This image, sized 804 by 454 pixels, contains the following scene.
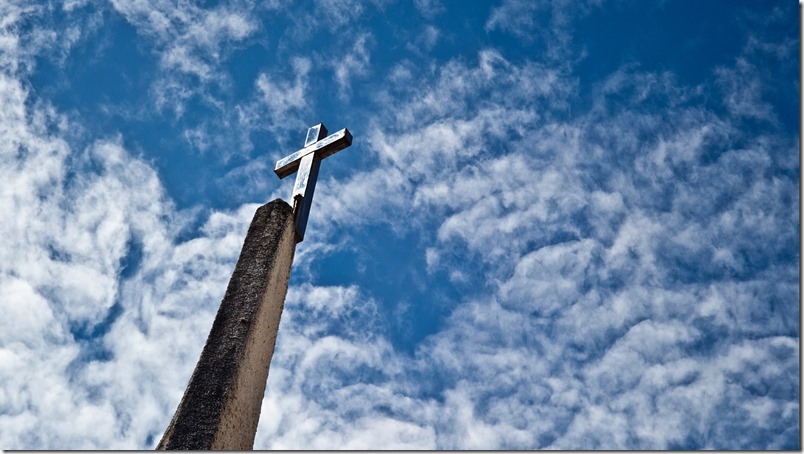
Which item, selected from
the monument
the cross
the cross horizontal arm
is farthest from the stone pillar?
the cross horizontal arm

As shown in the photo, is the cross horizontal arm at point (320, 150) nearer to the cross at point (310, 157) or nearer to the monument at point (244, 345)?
the cross at point (310, 157)

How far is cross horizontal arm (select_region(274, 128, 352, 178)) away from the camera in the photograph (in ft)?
19.5

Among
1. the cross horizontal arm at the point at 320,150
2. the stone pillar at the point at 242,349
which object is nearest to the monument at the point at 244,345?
the stone pillar at the point at 242,349

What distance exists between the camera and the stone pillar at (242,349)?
333 centimetres

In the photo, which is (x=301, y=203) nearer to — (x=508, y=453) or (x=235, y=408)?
(x=235, y=408)

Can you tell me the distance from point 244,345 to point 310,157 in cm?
250

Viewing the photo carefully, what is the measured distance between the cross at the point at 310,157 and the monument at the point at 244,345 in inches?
10.9

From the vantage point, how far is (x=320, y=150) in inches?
235

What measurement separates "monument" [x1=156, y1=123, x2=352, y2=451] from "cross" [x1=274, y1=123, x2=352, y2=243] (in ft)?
0.91

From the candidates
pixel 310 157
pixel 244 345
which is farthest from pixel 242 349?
pixel 310 157

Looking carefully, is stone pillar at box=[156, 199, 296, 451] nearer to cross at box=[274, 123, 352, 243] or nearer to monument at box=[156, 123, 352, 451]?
monument at box=[156, 123, 352, 451]

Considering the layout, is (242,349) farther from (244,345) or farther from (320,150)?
(320,150)

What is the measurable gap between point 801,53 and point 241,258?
370 cm

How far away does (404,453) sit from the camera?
2.85 meters
